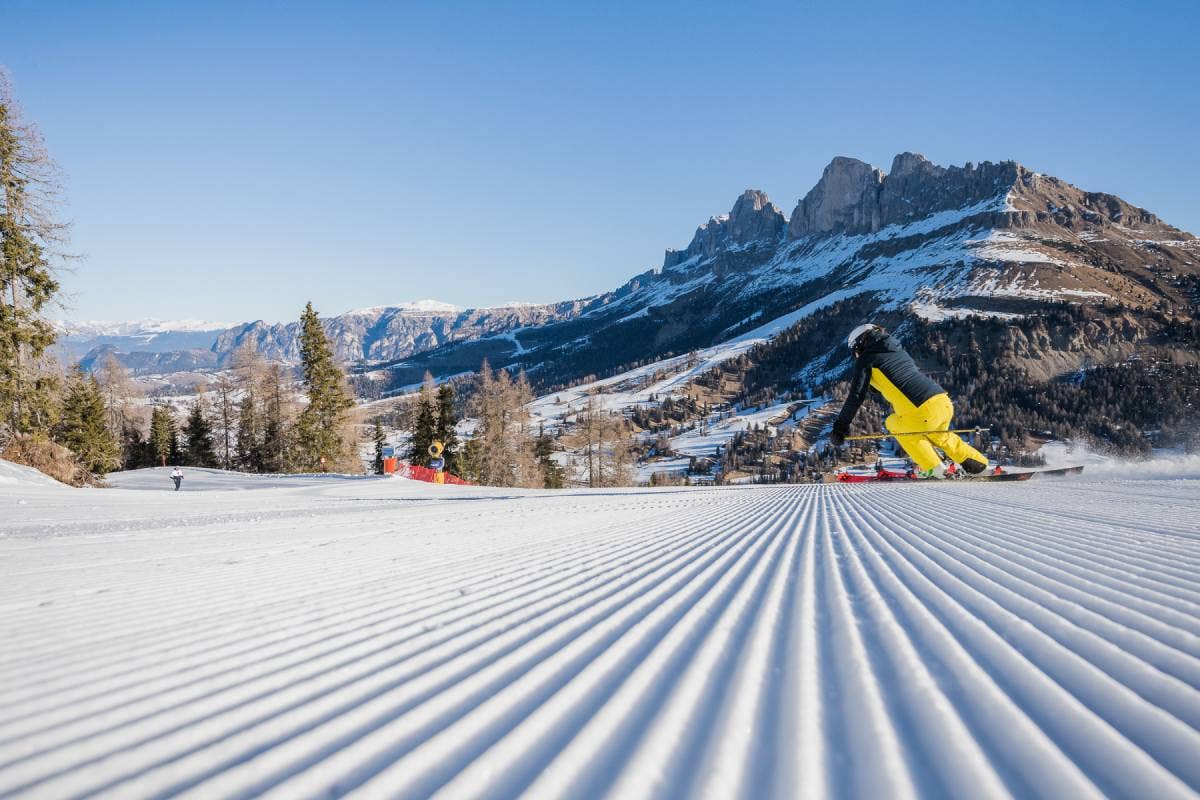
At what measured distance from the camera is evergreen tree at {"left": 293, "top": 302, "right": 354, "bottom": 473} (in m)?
36.7

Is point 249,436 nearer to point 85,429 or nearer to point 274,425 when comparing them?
point 274,425

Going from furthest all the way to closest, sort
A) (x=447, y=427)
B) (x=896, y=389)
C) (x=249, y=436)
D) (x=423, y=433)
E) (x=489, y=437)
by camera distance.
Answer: (x=249, y=436)
(x=447, y=427)
(x=423, y=433)
(x=489, y=437)
(x=896, y=389)

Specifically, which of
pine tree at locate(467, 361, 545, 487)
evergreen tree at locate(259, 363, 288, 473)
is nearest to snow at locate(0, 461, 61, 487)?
pine tree at locate(467, 361, 545, 487)

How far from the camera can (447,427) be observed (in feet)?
137

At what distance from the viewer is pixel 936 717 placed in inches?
65.1

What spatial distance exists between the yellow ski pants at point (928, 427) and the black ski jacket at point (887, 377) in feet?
0.77

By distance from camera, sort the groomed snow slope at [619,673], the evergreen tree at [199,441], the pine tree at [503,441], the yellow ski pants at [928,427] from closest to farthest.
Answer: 1. the groomed snow slope at [619,673]
2. the yellow ski pants at [928,427]
3. the pine tree at [503,441]
4. the evergreen tree at [199,441]

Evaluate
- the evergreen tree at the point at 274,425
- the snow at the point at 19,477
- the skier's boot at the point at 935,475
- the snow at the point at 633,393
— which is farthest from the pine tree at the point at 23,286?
the snow at the point at 633,393

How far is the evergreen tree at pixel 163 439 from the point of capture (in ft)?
150

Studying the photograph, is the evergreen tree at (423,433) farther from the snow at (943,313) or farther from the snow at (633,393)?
the snow at (943,313)

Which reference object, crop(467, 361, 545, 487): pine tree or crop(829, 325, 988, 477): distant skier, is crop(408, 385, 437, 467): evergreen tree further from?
crop(829, 325, 988, 477): distant skier

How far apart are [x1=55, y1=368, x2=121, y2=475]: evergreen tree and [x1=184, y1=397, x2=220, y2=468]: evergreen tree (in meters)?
9.48

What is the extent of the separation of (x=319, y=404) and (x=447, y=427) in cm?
875

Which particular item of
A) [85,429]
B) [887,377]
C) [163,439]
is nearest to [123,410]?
[163,439]
